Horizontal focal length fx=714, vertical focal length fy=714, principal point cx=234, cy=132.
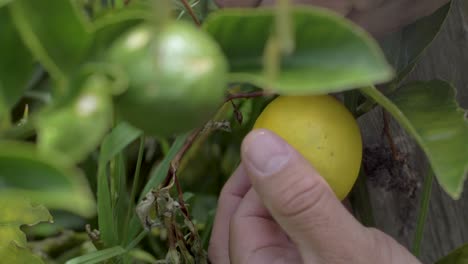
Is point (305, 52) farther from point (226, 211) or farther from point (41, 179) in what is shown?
point (226, 211)

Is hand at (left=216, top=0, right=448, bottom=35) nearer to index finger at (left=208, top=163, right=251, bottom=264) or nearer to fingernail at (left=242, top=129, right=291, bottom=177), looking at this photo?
fingernail at (left=242, top=129, right=291, bottom=177)

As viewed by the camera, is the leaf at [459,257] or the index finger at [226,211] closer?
the leaf at [459,257]

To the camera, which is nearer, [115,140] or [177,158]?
[115,140]

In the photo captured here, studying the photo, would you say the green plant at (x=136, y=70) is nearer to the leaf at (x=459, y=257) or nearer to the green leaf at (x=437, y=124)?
the green leaf at (x=437, y=124)

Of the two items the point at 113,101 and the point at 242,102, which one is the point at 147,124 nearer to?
the point at 113,101

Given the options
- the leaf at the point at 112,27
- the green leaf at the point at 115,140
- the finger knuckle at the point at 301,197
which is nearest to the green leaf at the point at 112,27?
the leaf at the point at 112,27

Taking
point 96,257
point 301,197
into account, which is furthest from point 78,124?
point 96,257

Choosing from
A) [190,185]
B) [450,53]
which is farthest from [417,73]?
[190,185]
